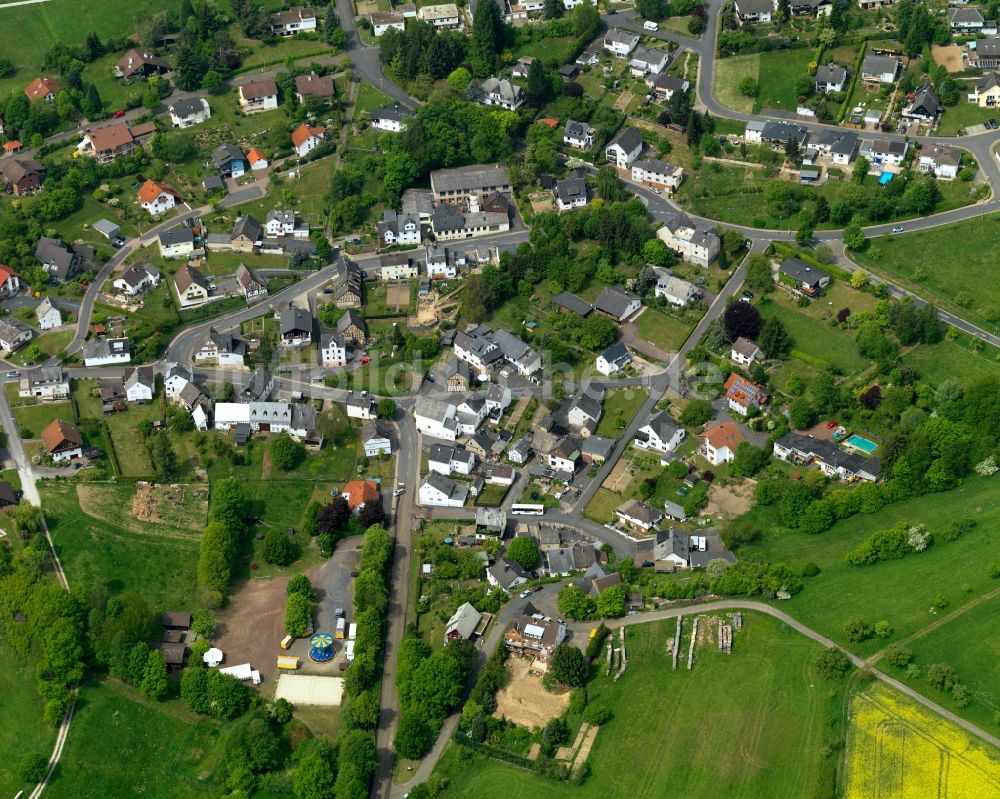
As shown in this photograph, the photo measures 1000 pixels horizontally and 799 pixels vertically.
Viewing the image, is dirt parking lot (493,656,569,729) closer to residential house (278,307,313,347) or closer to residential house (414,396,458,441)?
residential house (414,396,458,441)

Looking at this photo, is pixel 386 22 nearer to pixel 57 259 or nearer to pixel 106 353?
pixel 57 259

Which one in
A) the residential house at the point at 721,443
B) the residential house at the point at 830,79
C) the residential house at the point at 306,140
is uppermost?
the residential house at the point at 830,79

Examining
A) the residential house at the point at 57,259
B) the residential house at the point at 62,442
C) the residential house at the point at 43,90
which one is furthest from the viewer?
the residential house at the point at 43,90

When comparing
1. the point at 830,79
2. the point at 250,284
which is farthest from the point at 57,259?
the point at 830,79

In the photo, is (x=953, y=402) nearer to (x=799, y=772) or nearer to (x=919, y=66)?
(x=799, y=772)

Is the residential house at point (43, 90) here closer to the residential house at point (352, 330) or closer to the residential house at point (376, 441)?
the residential house at point (352, 330)

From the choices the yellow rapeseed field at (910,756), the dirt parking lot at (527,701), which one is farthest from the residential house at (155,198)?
the yellow rapeseed field at (910,756)
